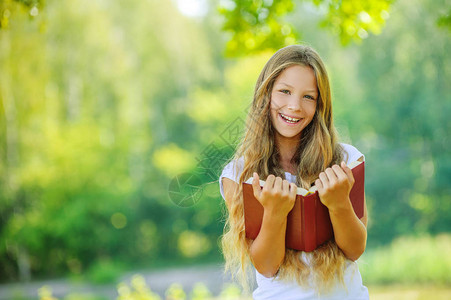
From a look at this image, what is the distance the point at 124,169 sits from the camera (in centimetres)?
930

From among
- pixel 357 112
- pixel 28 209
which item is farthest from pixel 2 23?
pixel 357 112

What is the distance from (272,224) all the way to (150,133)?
8.96 meters

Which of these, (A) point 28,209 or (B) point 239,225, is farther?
(A) point 28,209

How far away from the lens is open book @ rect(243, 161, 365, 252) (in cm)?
98

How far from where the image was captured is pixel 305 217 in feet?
3.22

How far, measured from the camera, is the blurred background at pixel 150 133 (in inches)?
322

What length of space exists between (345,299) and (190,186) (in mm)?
501

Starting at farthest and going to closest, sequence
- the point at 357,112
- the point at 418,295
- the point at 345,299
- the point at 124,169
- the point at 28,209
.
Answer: the point at 357,112
the point at 124,169
the point at 28,209
the point at 418,295
the point at 345,299

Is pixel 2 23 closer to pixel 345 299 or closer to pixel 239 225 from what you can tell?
pixel 239 225

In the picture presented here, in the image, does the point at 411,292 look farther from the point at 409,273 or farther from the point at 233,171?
the point at 233,171

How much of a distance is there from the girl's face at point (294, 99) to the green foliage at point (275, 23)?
1.60 m

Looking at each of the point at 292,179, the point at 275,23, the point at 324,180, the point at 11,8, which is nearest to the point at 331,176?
the point at 324,180

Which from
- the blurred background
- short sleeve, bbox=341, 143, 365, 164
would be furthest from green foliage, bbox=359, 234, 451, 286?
short sleeve, bbox=341, 143, 365, 164

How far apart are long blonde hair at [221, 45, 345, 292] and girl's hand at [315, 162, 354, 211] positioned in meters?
0.16
